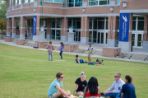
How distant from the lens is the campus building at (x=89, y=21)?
51.0m

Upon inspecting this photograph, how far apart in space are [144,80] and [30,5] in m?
55.0

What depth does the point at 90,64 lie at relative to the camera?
3284 cm

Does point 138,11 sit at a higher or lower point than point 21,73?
higher

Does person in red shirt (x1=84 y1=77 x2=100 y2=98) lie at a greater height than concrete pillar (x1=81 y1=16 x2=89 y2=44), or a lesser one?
lesser

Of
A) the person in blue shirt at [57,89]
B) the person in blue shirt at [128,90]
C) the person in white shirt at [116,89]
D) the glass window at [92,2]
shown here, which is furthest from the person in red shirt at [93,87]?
the glass window at [92,2]

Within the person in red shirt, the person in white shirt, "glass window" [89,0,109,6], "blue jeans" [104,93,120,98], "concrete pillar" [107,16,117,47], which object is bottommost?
"blue jeans" [104,93,120,98]

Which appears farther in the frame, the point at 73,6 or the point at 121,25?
the point at 73,6

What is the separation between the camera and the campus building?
2009 inches

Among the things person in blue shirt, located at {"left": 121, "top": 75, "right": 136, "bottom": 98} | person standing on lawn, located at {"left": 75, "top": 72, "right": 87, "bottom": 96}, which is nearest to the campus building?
person standing on lawn, located at {"left": 75, "top": 72, "right": 87, "bottom": 96}

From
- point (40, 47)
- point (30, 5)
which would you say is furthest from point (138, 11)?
point (30, 5)

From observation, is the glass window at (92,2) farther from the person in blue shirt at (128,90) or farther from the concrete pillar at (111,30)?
the person in blue shirt at (128,90)

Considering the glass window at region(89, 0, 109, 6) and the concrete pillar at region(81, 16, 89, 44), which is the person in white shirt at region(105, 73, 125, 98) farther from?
the concrete pillar at region(81, 16, 89, 44)

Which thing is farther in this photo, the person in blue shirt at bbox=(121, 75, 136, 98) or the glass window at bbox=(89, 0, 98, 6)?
the glass window at bbox=(89, 0, 98, 6)

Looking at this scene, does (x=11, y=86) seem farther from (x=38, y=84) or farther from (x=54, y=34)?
(x=54, y=34)
